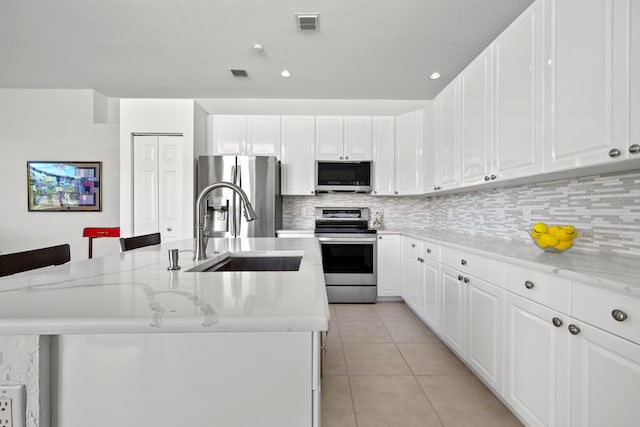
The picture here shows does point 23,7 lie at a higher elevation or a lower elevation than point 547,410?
higher

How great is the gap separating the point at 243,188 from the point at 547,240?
2853 mm

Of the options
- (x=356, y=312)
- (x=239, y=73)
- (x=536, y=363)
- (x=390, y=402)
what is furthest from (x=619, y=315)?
(x=239, y=73)

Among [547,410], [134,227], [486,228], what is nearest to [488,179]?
[486,228]

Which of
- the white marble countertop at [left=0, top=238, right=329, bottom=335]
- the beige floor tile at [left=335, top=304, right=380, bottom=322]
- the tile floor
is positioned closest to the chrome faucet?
the white marble countertop at [left=0, top=238, right=329, bottom=335]

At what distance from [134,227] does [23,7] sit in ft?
6.98

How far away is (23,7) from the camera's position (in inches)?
93.0

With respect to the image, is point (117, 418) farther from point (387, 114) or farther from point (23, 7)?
point (387, 114)

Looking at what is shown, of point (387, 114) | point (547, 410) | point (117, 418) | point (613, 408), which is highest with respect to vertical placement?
point (387, 114)

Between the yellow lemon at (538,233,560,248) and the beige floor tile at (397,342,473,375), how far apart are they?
1.07 m

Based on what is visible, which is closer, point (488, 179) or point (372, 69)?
point (488, 179)

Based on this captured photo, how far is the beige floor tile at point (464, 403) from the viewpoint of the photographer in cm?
166

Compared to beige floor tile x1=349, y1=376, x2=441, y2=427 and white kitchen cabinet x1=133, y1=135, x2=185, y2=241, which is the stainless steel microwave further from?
beige floor tile x1=349, y1=376, x2=441, y2=427

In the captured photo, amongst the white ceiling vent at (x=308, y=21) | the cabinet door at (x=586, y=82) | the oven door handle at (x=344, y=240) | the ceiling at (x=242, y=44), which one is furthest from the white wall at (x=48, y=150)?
the cabinet door at (x=586, y=82)

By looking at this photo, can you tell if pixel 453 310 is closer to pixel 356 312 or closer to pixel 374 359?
pixel 374 359
